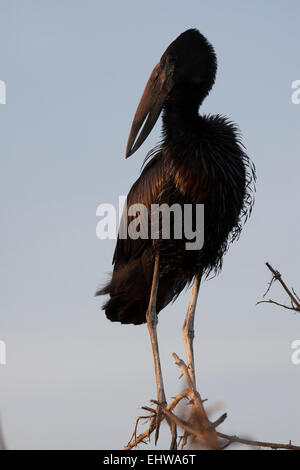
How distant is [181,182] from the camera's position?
7449 mm

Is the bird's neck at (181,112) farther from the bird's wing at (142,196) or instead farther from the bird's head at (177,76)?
the bird's wing at (142,196)

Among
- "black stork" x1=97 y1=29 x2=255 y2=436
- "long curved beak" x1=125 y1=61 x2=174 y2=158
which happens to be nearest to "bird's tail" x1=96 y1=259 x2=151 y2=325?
"black stork" x1=97 y1=29 x2=255 y2=436

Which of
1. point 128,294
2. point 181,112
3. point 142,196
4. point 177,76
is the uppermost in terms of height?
point 177,76

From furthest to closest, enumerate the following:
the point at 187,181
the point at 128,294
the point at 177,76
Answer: the point at 128,294 → the point at 177,76 → the point at 187,181

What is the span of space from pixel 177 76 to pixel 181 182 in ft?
4.02

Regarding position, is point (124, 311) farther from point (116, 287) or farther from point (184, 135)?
point (184, 135)

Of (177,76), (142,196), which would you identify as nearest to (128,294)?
(142,196)

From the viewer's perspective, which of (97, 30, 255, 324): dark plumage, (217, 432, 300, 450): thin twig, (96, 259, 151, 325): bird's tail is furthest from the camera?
(96, 259, 151, 325): bird's tail

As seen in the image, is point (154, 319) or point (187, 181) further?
point (154, 319)

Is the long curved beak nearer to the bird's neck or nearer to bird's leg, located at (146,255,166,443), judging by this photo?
the bird's neck

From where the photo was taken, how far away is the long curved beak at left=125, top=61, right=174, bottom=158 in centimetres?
792

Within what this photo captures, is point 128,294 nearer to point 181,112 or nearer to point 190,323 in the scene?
point 190,323
